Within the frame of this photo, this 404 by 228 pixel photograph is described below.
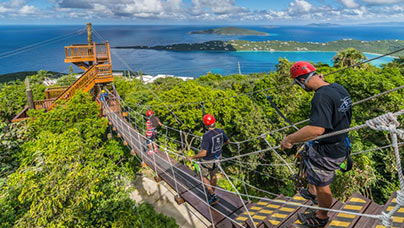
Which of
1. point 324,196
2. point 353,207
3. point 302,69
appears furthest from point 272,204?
point 302,69

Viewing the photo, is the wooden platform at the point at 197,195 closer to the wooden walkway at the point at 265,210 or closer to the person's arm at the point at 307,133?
the wooden walkway at the point at 265,210

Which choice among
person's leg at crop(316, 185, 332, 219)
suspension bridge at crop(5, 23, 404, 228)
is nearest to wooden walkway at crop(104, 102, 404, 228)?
suspension bridge at crop(5, 23, 404, 228)

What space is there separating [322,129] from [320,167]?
0.56m

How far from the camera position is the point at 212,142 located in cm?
395

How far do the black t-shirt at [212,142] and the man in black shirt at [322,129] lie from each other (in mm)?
1678

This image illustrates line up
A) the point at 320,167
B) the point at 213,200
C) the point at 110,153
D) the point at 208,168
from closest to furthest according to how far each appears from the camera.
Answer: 1. the point at 320,167
2. the point at 208,168
3. the point at 213,200
4. the point at 110,153

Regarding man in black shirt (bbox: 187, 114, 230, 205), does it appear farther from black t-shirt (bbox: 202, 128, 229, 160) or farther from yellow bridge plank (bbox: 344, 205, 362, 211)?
yellow bridge plank (bbox: 344, 205, 362, 211)

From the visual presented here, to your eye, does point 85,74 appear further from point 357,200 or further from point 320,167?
point 357,200

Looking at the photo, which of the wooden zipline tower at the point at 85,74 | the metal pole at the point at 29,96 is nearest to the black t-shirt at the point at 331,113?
the wooden zipline tower at the point at 85,74

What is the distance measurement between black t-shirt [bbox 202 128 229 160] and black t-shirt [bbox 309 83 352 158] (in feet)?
6.45

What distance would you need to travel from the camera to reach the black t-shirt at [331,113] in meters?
2.02

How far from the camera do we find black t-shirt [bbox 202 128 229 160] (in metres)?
3.92

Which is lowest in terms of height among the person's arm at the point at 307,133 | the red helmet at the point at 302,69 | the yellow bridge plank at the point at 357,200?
the yellow bridge plank at the point at 357,200

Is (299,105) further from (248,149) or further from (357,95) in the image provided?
(248,149)
